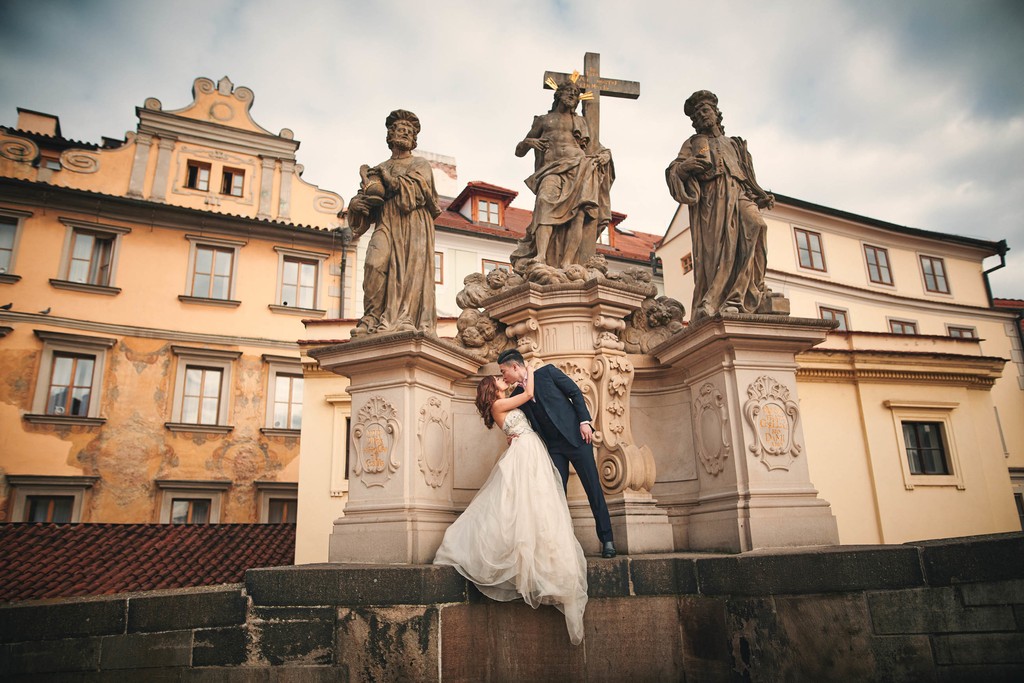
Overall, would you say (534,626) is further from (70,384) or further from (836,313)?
(836,313)

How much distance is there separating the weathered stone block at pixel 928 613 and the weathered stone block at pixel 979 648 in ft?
0.13

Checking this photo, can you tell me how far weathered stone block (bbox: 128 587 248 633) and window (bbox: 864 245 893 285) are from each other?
27.8m

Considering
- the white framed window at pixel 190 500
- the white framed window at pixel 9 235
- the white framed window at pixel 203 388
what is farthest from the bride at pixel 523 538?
the white framed window at pixel 9 235

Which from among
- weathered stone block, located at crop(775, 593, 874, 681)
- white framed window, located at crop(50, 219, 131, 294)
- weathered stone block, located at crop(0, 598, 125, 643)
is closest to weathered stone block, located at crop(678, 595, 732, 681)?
weathered stone block, located at crop(775, 593, 874, 681)

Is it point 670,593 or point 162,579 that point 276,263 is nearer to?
point 162,579

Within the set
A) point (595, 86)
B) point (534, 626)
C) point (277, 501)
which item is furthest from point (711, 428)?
point (277, 501)

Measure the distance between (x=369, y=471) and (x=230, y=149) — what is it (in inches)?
819

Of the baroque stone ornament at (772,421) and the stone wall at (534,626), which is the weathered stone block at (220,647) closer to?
the stone wall at (534,626)

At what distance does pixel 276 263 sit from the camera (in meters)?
22.9

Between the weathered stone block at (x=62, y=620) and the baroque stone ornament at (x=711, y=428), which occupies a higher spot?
the baroque stone ornament at (x=711, y=428)

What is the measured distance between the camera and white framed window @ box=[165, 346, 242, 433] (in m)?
21.1

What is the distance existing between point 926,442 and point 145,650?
1994 centimetres

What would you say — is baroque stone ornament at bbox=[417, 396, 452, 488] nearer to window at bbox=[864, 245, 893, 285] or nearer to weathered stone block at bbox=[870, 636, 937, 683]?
weathered stone block at bbox=[870, 636, 937, 683]

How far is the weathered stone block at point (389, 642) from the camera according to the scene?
14.1 ft
